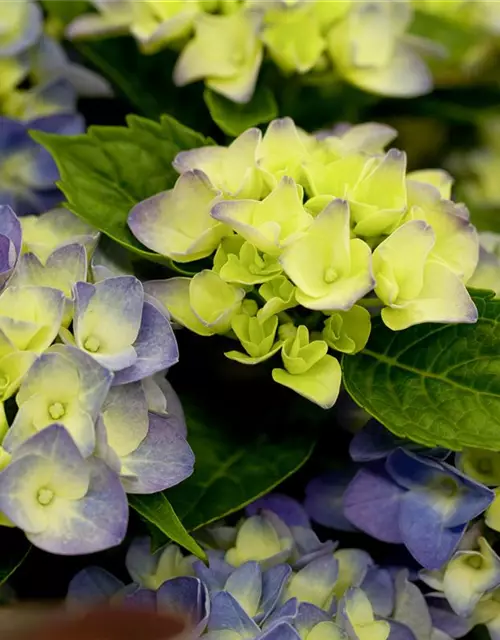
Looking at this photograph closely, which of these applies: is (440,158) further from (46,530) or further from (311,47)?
(46,530)

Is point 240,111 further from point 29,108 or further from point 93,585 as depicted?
point 93,585

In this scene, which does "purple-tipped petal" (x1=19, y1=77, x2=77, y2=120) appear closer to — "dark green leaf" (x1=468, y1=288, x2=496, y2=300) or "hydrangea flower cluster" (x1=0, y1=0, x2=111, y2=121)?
"hydrangea flower cluster" (x1=0, y1=0, x2=111, y2=121)

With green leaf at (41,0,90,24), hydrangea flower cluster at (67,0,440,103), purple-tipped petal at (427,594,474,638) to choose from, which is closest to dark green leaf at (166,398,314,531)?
purple-tipped petal at (427,594,474,638)

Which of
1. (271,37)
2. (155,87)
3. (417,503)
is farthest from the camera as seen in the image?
(155,87)

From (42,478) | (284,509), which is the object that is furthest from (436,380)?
(42,478)

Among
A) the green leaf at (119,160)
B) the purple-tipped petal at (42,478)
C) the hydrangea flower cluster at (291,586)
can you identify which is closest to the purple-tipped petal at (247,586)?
the hydrangea flower cluster at (291,586)

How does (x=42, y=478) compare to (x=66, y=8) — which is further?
(x=66, y=8)

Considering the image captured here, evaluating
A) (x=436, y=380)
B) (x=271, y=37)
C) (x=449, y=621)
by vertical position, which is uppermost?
(x=271, y=37)
